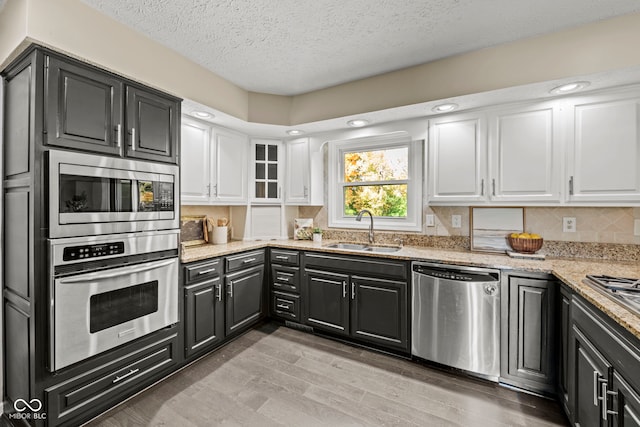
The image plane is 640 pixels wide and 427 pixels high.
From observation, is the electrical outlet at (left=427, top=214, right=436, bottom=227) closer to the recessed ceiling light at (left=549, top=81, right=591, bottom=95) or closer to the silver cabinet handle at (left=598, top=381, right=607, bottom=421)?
the recessed ceiling light at (left=549, top=81, right=591, bottom=95)

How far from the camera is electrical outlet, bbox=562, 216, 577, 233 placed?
8.01 ft

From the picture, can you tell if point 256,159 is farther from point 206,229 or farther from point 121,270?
point 121,270

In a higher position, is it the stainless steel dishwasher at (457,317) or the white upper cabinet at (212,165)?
the white upper cabinet at (212,165)

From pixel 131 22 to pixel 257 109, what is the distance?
1330 mm

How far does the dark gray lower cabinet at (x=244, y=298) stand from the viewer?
9.14 ft

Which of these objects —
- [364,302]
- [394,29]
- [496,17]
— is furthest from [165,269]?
[496,17]

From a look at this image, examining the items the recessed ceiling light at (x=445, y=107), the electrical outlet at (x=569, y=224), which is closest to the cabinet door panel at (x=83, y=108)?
the recessed ceiling light at (x=445, y=107)

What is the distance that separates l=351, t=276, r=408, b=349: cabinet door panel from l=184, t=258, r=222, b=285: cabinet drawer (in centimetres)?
129

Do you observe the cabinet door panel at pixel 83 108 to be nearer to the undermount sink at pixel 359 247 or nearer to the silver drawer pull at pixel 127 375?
the silver drawer pull at pixel 127 375

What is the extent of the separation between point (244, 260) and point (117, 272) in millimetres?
1204

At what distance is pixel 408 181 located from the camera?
128 inches

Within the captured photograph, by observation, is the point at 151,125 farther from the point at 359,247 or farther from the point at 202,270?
the point at 359,247

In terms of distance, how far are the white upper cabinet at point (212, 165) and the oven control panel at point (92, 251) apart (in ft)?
2.87

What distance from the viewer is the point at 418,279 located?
245 cm
